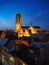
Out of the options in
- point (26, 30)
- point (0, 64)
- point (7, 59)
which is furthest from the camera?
point (26, 30)

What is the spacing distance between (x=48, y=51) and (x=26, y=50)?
2.11 metres

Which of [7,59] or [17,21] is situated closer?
[7,59]

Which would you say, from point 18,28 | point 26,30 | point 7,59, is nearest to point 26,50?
point 7,59

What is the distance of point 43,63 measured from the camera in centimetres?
662

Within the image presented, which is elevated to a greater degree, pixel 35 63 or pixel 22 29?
pixel 22 29

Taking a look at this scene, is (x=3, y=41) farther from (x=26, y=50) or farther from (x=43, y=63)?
(x=43, y=63)

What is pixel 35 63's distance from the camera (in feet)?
21.7

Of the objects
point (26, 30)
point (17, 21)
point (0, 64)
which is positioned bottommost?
point (0, 64)

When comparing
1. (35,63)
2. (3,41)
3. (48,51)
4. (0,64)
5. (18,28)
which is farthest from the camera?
(18,28)

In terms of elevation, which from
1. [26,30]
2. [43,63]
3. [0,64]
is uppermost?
[26,30]

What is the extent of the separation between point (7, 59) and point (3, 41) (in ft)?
14.8

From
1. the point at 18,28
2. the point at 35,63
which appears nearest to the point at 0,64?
the point at 35,63

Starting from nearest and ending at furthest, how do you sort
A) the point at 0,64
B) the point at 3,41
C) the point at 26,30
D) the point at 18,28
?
the point at 0,64 < the point at 3,41 < the point at 26,30 < the point at 18,28

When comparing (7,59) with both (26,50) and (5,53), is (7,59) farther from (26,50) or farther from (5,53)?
(26,50)
